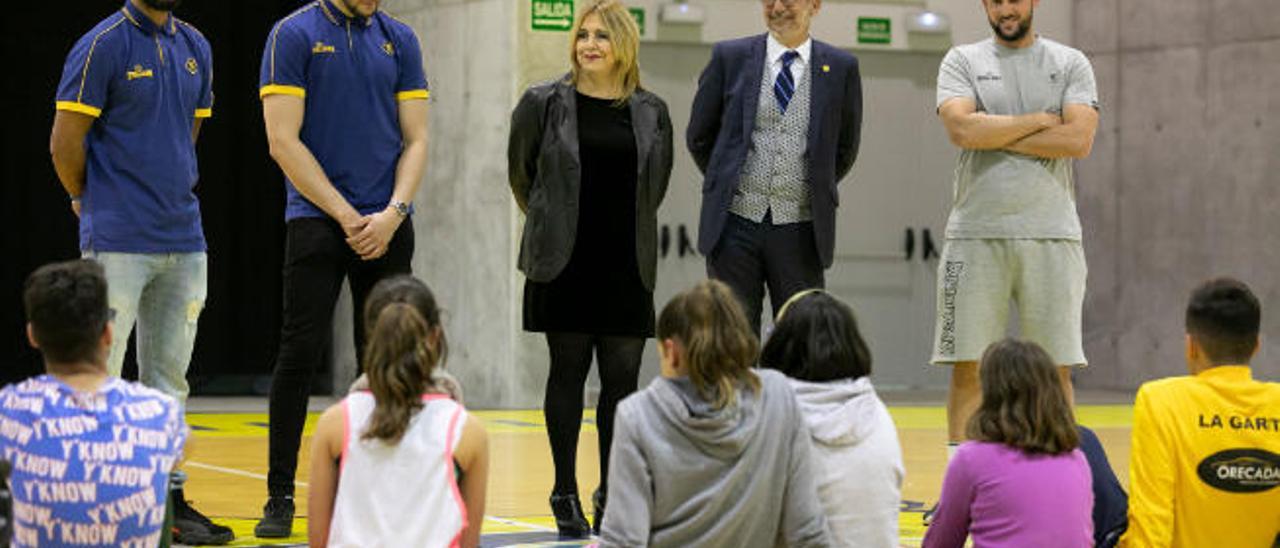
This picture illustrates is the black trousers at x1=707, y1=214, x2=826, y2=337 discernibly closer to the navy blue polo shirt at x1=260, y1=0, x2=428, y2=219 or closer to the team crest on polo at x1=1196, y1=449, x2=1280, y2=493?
the navy blue polo shirt at x1=260, y1=0, x2=428, y2=219

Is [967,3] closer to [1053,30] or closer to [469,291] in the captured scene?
[1053,30]

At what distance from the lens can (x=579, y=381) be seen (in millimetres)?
6328

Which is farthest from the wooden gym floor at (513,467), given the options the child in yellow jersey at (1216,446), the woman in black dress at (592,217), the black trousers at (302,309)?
the child in yellow jersey at (1216,446)

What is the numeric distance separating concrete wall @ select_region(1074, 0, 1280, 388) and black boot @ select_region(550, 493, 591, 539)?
892 cm

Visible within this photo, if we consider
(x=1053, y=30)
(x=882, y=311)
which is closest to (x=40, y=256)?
(x=882, y=311)

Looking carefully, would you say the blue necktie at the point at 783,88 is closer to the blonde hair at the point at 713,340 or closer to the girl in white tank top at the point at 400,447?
the blonde hair at the point at 713,340

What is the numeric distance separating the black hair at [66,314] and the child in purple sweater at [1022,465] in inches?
73.2

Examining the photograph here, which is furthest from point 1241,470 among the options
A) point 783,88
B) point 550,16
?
point 550,16

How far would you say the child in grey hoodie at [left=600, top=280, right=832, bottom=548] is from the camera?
4199 mm

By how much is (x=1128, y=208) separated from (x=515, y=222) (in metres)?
5.00

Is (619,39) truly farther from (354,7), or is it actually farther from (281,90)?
(281,90)

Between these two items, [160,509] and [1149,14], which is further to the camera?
[1149,14]

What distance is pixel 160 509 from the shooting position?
4047 mm

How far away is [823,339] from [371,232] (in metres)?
2.07
